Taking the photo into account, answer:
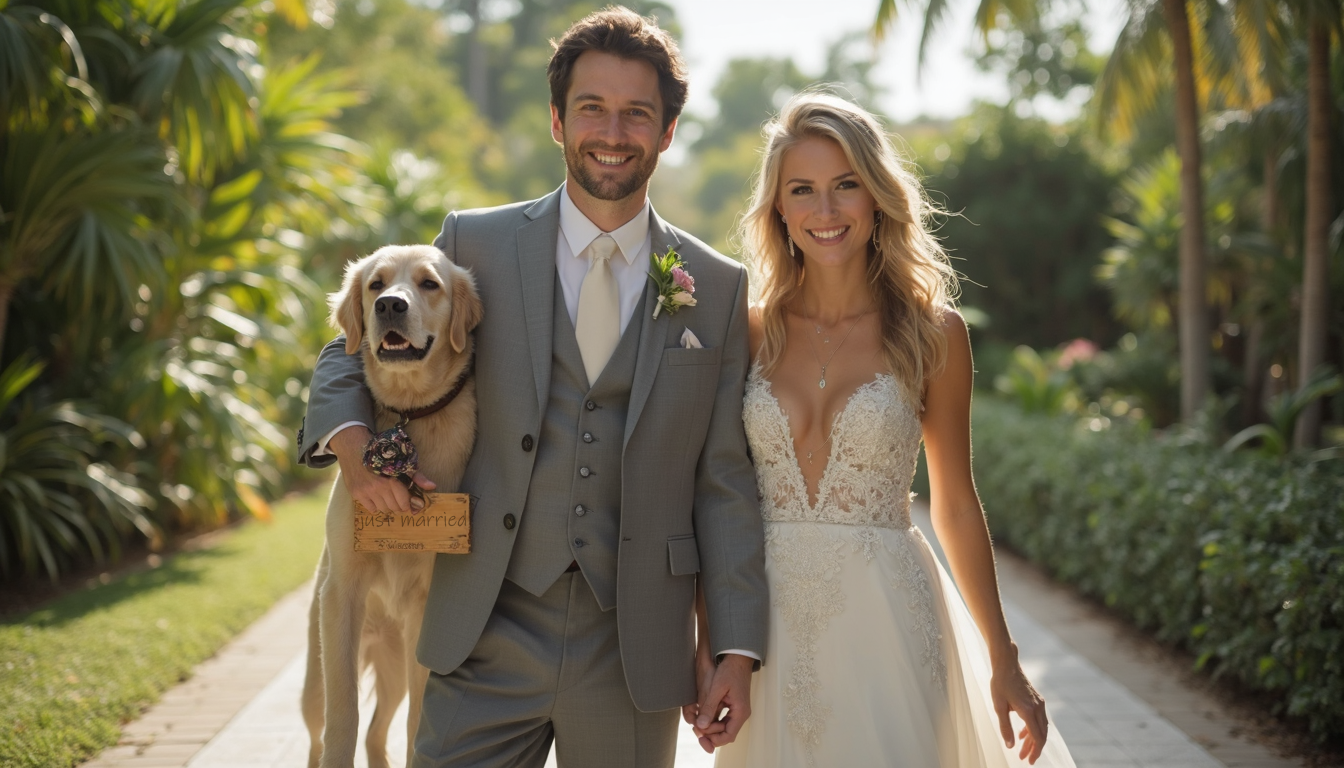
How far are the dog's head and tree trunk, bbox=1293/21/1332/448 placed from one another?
25.1ft

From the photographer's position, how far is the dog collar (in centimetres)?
306

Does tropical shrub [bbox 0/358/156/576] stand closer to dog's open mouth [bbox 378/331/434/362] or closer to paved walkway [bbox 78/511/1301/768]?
paved walkway [bbox 78/511/1301/768]

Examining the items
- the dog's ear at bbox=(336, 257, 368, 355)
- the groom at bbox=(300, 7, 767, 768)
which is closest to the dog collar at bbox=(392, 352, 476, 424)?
the groom at bbox=(300, 7, 767, 768)

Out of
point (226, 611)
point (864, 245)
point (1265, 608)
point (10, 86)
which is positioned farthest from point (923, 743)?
point (10, 86)

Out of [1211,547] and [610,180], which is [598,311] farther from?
[1211,547]

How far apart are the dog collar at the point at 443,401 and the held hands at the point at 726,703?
1139 mm

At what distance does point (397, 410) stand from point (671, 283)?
37.4 inches

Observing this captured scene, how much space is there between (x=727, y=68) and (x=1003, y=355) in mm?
69593

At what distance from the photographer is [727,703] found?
2.83 meters

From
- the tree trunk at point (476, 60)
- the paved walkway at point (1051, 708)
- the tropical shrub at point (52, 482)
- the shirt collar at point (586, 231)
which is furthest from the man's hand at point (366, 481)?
the tree trunk at point (476, 60)

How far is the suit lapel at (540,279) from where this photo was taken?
275 centimetres

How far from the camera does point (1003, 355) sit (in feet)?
66.0

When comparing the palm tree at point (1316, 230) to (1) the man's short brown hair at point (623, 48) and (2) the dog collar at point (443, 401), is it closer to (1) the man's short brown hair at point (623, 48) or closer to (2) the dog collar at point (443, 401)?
(1) the man's short brown hair at point (623, 48)

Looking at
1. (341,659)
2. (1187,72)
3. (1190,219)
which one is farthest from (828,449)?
(1187,72)
